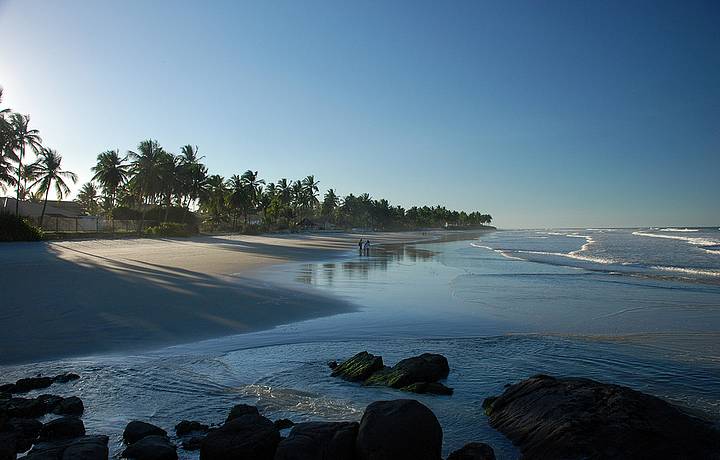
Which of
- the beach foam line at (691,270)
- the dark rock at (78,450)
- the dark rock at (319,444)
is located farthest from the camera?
the beach foam line at (691,270)

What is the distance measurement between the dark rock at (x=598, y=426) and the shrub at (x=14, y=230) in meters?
39.6

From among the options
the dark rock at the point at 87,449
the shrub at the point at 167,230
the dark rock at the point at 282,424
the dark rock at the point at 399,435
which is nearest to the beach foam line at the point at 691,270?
the dark rock at the point at 399,435

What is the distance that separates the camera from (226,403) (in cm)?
613

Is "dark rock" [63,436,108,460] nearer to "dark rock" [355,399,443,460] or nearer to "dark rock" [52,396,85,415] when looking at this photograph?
"dark rock" [52,396,85,415]

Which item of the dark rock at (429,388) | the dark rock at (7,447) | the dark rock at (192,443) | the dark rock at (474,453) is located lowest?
the dark rock at (429,388)

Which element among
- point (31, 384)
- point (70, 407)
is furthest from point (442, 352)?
point (31, 384)

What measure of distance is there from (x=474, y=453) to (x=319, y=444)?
157 cm

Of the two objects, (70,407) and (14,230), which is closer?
(70,407)

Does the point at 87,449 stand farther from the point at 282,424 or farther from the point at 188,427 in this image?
the point at 282,424

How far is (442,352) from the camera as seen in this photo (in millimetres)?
8992

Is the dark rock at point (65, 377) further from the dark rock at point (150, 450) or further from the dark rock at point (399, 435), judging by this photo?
the dark rock at point (399, 435)

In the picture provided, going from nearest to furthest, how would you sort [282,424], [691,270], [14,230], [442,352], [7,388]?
1. [282,424]
2. [7,388]
3. [442,352]
4. [691,270]
5. [14,230]

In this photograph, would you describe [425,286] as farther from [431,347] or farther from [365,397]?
[365,397]

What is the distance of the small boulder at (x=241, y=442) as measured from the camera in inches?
178
